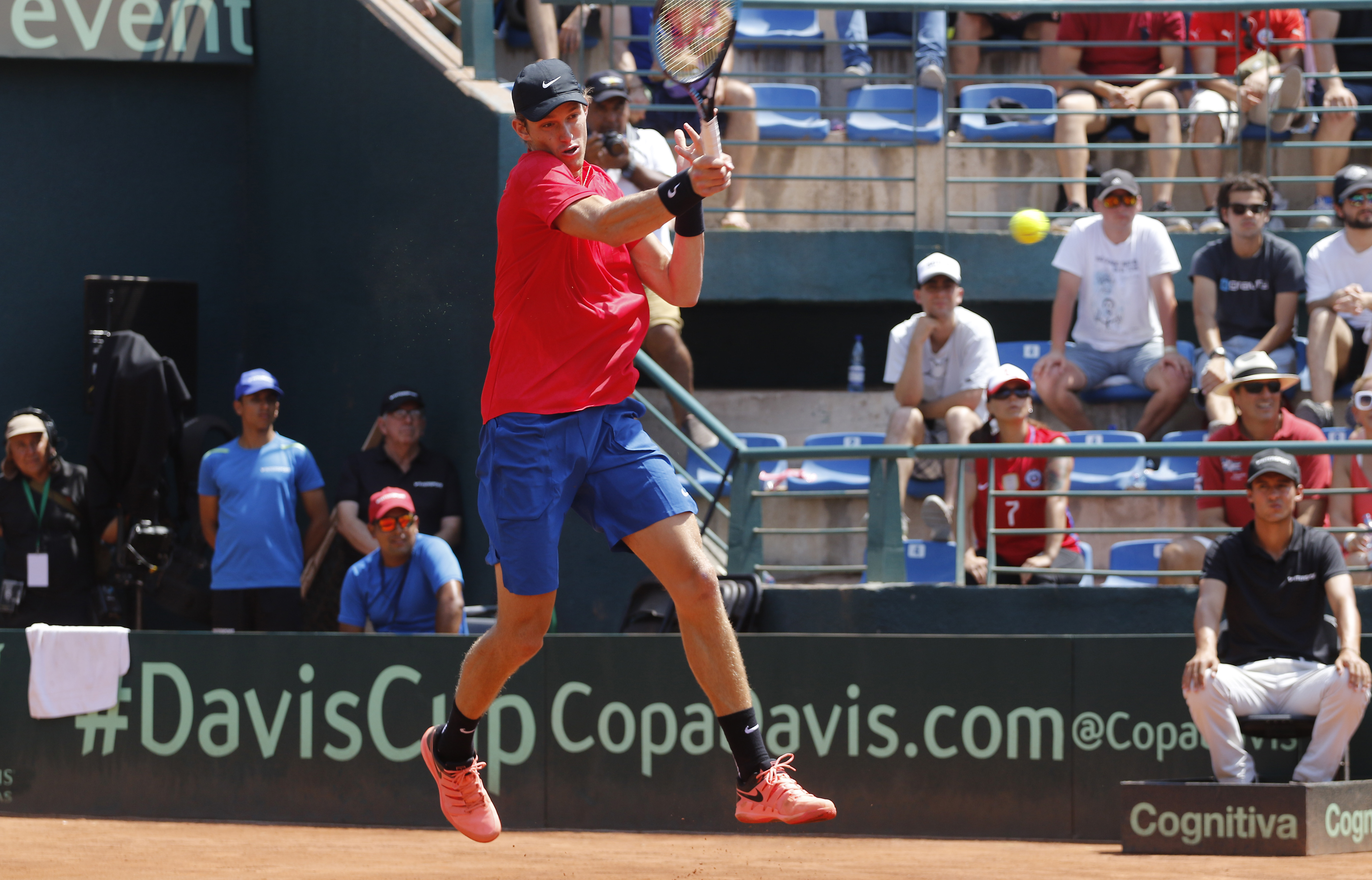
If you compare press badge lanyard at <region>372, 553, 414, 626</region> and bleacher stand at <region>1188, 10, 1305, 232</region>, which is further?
bleacher stand at <region>1188, 10, 1305, 232</region>

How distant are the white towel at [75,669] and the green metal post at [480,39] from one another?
4.00 metres

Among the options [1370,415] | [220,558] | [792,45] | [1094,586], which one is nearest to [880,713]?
[1094,586]

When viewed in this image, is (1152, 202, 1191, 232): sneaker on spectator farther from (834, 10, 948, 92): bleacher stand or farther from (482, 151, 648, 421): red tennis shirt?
(482, 151, 648, 421): red tennis shirt

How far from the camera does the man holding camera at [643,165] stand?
9.30m

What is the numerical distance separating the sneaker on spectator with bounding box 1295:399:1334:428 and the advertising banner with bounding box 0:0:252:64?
7.25 m

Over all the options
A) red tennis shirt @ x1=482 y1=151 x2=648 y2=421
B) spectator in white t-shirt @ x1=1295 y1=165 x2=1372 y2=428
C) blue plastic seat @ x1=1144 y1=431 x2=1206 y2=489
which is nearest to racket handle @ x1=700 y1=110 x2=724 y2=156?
red tennis shirt @ x1=482 y1=151 x2=648 y2=421

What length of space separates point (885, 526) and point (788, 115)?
13.3ft

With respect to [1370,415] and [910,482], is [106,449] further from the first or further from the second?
[1370,415]

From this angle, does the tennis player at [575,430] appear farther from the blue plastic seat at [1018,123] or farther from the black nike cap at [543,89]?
the blue plastic seat at [1018,123]

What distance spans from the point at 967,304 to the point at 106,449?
585 cm

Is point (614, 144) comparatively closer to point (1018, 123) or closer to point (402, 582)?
point (402, 582)

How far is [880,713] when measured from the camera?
802 centimetres

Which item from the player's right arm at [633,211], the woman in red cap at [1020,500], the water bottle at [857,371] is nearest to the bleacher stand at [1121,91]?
the water bottle at [857,371]

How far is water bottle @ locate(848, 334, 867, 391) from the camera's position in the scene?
11.3 metres
